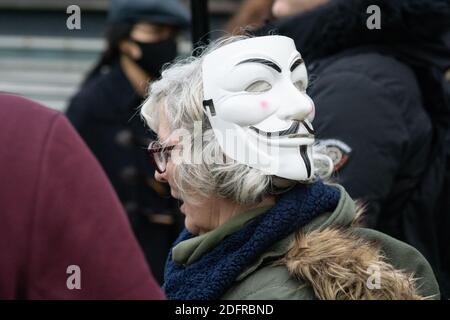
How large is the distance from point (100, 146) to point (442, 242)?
2.21 metres

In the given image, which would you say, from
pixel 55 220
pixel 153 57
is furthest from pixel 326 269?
pixel 153 57

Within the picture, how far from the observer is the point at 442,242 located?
124 inches

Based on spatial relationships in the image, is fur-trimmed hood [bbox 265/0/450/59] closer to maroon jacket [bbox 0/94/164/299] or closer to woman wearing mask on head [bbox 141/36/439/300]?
woman wearing mask on head [bbox 141/36/439/300]

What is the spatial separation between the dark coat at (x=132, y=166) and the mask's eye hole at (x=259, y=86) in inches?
101

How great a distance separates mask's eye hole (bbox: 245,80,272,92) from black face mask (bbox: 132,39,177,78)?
9.30 ft

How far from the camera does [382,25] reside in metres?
3.18

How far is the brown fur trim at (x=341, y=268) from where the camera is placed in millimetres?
2068

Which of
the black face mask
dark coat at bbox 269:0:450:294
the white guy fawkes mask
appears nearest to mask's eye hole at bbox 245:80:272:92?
the white guy fawkes mask

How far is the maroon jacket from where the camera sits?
1463 millimetres

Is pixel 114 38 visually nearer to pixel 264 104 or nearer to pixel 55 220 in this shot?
pixel 264 104

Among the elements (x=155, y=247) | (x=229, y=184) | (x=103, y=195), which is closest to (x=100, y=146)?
(x=155, y=247)

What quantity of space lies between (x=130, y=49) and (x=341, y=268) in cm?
319
